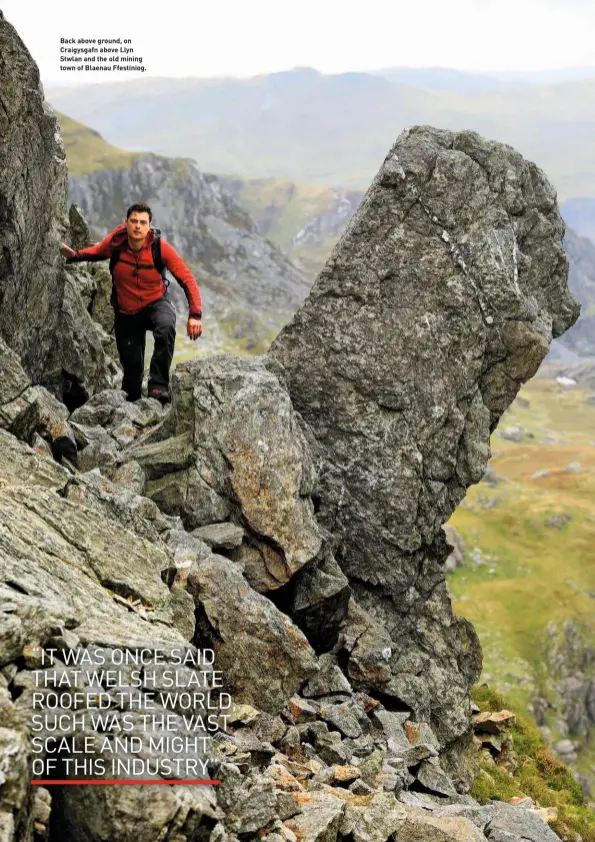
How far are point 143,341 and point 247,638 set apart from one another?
1152 cm

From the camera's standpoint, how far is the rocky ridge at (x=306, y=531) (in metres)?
10.3

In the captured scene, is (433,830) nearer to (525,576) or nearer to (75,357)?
(75,357)

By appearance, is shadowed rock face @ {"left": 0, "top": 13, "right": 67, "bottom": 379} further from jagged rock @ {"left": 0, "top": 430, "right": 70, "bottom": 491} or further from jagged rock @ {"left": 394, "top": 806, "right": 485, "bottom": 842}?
jagged rock @ {"left": 394, "top": 806, "right": 485, "bottom": 842}

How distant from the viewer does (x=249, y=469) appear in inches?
758

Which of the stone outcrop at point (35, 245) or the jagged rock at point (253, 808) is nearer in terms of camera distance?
the jagged rock at point (253, 808)

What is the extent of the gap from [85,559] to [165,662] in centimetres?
314

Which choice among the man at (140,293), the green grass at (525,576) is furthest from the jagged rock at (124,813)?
the green grass at (525,576)

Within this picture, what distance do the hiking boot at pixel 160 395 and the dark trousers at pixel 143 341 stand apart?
13 cm

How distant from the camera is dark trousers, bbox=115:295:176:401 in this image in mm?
22750

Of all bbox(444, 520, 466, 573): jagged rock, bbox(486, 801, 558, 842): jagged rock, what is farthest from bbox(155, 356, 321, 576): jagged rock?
bbox(444, 520, 466, 573): jagged rock

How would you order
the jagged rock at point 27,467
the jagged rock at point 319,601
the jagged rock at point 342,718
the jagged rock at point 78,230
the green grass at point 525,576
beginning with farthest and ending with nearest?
the green grass at point 525,576 < the jagged rock at point 78,230 < the jagged rock at point 319,601 < the jagged rock at point 342,718 < the jagged rock at point 27,467

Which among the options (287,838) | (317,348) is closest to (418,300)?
(317,348)

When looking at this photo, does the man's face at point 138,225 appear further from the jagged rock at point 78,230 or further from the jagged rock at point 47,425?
the jagged rock at point 78,230

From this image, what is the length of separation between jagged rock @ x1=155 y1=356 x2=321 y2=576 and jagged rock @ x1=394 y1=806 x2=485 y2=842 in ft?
24.3
